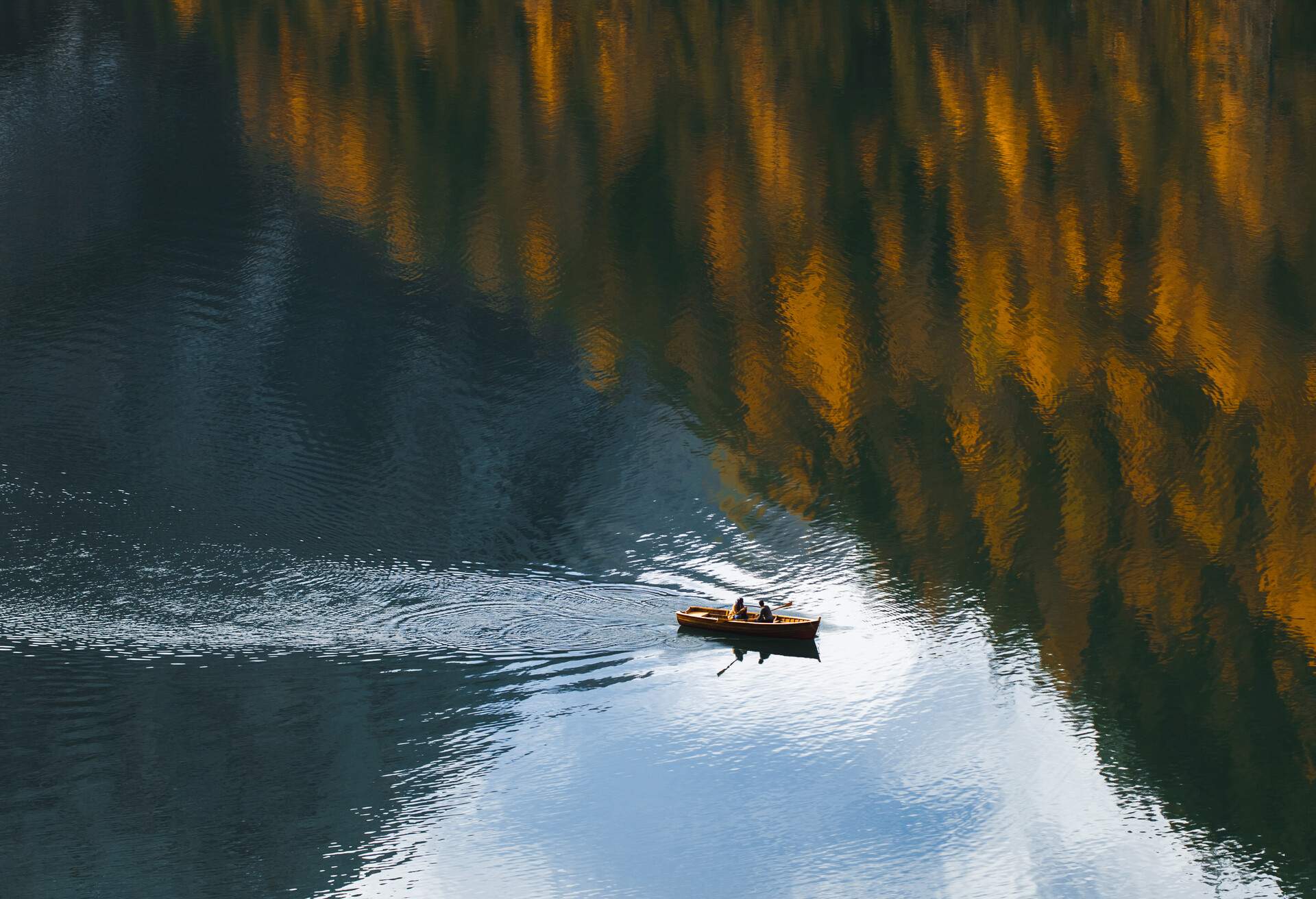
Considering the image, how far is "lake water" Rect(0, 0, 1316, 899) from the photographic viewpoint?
2214 cm

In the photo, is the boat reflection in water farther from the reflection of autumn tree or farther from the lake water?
the reflection of autumn tree

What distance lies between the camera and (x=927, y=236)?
48.2 meters

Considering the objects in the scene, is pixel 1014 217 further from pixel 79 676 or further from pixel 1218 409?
pixel 79 676

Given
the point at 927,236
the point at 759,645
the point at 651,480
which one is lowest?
the point at 759,645

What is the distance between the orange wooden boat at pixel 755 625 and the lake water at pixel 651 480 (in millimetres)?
343

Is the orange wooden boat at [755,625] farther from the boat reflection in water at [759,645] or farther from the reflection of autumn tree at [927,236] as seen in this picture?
the reflection of autumn tree at [927,236]

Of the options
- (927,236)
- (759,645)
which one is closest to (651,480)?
(759,645)

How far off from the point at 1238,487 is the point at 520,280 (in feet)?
71.0

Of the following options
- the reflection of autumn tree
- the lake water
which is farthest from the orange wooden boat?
the reflection of autumn tree

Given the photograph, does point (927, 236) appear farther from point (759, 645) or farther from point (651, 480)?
point (759, 645)

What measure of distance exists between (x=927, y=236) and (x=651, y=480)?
19.8 m

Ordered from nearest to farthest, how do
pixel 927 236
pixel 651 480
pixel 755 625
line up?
pixel 755 625 < pixel 651 480 < pixel 927 236

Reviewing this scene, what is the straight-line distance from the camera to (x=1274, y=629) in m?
26.4

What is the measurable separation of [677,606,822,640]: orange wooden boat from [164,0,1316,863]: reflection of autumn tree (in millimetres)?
3824
